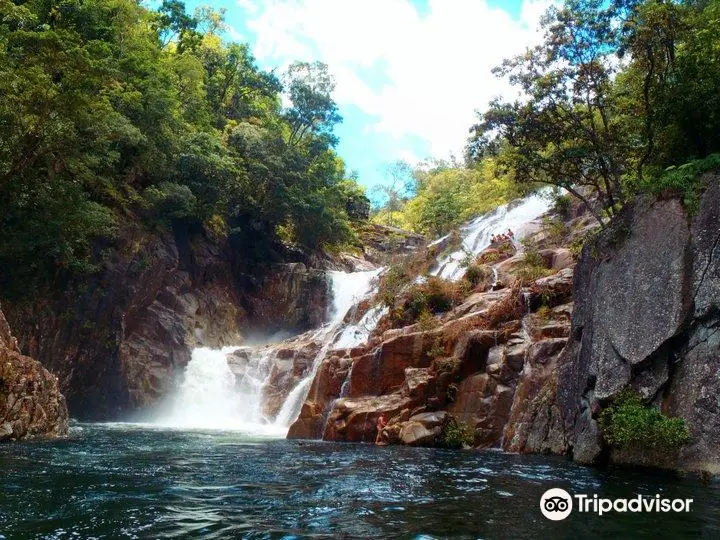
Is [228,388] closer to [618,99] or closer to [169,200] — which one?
[169,200]

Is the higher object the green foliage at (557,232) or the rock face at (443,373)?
the green foliage at (557,232)

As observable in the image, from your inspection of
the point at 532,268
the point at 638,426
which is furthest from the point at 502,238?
the point at 638,426

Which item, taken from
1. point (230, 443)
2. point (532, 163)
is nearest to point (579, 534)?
point (230, 443)

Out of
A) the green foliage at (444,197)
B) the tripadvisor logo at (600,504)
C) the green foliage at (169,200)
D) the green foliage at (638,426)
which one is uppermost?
the green foliage at (444,197)

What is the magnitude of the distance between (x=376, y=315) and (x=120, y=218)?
12.5m

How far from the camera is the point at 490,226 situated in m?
35.7

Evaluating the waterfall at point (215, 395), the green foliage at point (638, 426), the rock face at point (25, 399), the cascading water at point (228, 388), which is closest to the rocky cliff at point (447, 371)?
the green foliage at point (638, 426)

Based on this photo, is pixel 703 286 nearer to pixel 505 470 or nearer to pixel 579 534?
pixel 505 470

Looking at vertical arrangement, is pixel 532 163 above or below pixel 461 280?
above

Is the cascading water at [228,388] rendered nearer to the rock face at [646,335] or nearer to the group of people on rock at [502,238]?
the group of people on rock at [502,238]

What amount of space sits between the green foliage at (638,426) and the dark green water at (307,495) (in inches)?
27.6

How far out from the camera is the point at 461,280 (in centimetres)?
2384

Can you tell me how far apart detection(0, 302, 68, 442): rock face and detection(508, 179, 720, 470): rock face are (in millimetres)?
12282

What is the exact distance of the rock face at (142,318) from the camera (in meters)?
23.2
